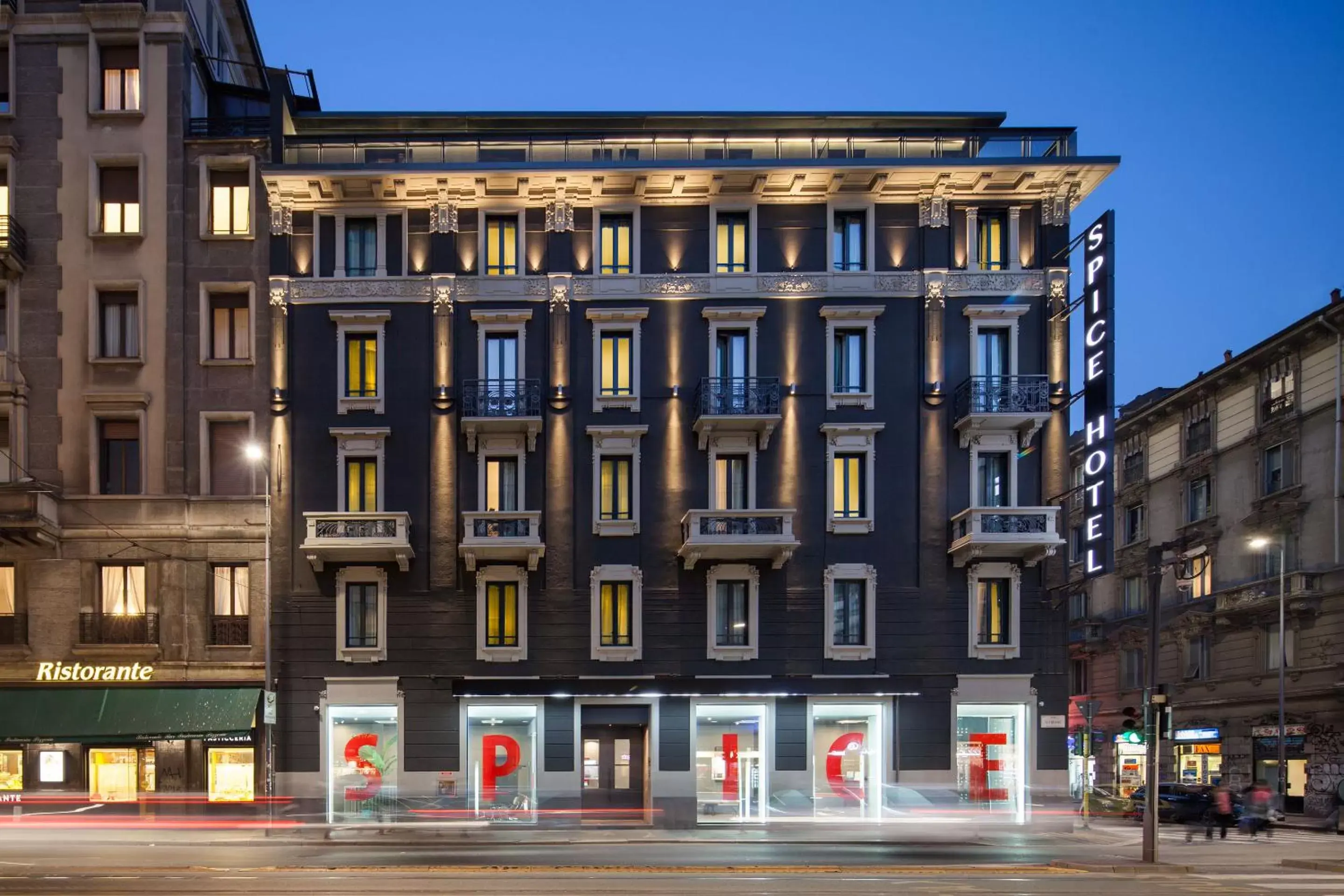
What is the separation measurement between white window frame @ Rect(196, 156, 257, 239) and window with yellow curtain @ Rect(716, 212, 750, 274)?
14246mm

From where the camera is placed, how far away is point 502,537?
34.0 metres

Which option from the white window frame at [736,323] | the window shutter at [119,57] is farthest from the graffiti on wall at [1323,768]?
the window shutter at [119,57]

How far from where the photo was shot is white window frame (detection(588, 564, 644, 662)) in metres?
34.4

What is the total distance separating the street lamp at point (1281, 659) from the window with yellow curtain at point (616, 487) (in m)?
23.2

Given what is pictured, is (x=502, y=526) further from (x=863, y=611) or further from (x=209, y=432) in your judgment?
(x=863, y=611)

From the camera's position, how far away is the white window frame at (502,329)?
3516cm

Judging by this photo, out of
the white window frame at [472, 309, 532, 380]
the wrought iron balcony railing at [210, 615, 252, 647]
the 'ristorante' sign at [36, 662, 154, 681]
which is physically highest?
the white window frame at [472, 309, 532, 380]

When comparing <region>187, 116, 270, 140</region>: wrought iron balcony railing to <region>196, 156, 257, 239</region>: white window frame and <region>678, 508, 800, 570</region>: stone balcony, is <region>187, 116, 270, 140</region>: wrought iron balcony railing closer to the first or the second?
<region>196, 156, 257, 239</region>: white window frame

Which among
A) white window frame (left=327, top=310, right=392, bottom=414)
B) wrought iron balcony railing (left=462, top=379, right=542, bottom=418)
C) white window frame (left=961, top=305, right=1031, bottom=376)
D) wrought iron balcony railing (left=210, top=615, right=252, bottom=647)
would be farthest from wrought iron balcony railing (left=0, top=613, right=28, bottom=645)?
white window frame (left=961, top=305, right=1031, bottom=376)

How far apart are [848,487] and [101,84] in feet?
85.5

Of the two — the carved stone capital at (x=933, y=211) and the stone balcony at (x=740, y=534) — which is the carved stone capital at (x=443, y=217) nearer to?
the stone balcony at (x=740, y=534)

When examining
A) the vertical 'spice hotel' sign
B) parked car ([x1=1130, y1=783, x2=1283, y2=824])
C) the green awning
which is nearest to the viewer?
the vertical 'spice hotel' sign

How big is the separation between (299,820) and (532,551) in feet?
33.0

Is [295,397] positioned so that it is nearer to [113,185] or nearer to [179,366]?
[179,366]
